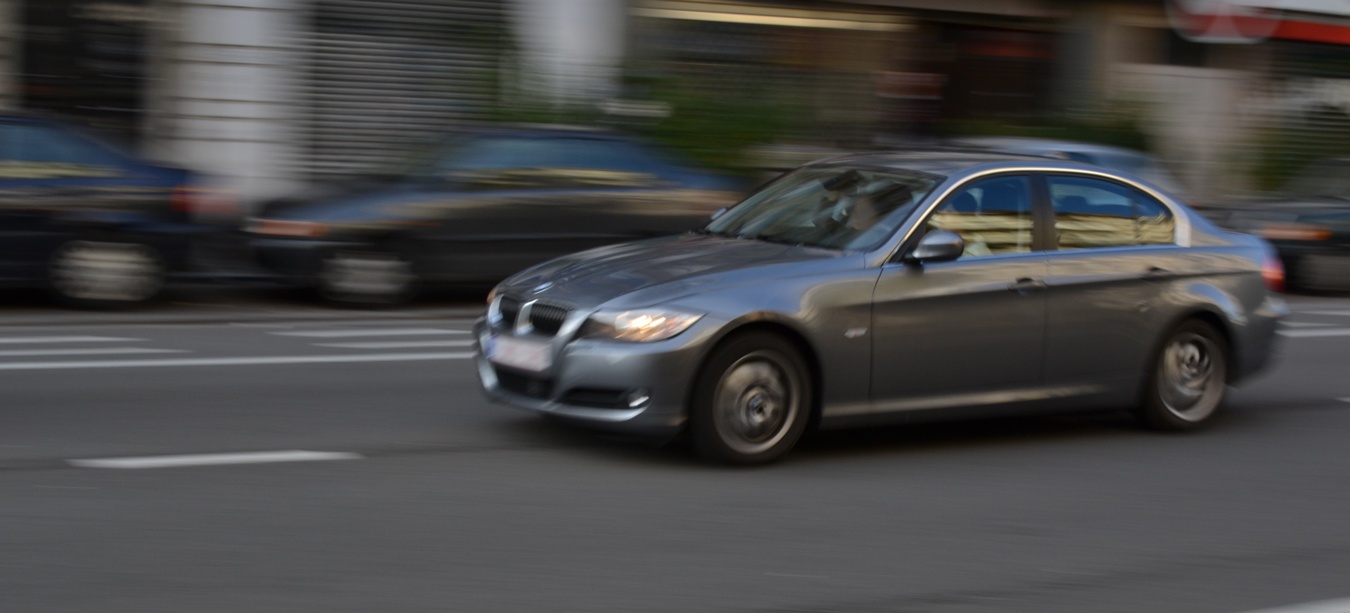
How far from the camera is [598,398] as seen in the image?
6098 mm

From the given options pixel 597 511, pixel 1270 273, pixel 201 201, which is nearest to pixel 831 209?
pixel 597 511

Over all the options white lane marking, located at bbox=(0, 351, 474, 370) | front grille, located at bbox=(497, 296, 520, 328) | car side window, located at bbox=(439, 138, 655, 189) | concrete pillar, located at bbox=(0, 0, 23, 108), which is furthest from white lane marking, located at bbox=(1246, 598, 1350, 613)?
concrete pillar, located at bbox=(0, 0, 23, 108)

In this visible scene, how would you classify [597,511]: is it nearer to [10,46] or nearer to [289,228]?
[289,228]

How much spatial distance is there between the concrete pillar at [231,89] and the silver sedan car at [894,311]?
11.0 meters

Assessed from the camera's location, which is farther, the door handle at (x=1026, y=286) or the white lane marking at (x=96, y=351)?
the white lane marking at (x=96, y=351)

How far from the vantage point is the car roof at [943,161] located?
6984 mm

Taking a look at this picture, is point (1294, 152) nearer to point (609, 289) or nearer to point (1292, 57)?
point (1292, 57)

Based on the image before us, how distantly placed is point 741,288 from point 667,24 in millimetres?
14117

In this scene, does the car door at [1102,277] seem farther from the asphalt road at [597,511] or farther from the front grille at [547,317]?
the front grille at [547,317]

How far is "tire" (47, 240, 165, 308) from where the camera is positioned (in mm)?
10930

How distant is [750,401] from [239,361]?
13.2 feet

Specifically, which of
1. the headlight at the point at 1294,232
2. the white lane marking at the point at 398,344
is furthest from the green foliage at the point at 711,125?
the white lane marking at the point at 398,344

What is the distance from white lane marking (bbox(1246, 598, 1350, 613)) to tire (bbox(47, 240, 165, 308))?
8856 mm

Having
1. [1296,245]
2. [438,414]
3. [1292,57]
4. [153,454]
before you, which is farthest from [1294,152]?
[153,454]
